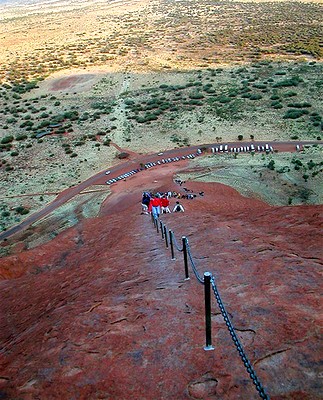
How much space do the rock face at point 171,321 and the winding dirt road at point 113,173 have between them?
1381 cm

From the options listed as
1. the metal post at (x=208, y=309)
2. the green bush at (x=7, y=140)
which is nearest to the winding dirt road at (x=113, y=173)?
the green bush at (x=7, y=140)

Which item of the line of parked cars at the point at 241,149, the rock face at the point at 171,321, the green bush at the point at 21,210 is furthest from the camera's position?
the line of parked cars at the point at 241,149

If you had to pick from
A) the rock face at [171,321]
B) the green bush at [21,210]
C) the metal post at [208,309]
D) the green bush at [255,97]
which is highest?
the green bush at [255,97]

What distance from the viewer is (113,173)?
33.6m

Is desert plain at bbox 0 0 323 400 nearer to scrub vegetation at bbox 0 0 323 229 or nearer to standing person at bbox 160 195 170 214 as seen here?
scrub vegetation at bbox 0 0 323 229

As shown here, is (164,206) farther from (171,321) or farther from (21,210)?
(21,210)

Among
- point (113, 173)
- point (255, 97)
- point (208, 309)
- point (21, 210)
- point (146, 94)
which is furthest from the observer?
point (146, 94)

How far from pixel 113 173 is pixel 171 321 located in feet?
87.8

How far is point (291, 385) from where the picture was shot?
5.64 m

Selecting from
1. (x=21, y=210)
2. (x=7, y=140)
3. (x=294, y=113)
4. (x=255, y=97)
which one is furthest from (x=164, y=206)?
(x=255, y=97)

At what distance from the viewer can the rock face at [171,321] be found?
6.12 metres

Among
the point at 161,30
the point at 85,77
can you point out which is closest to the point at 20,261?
the point at 85,77

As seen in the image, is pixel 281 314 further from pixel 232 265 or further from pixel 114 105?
pixel 114 105

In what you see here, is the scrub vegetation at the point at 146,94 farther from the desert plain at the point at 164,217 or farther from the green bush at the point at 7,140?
the desert plain at the point at 164,217
